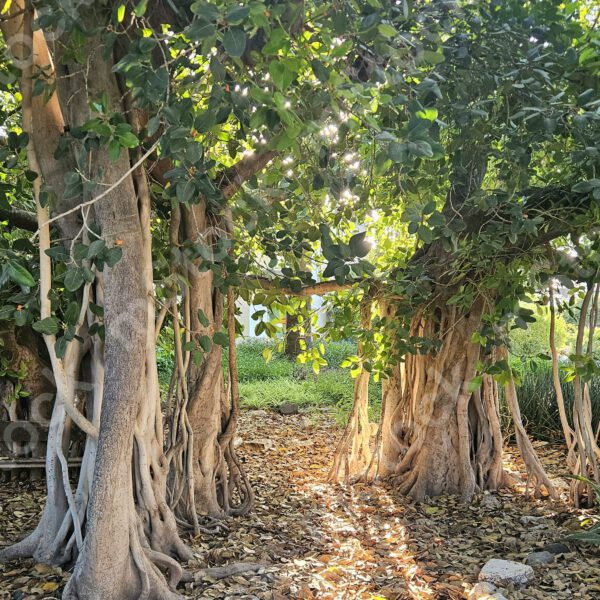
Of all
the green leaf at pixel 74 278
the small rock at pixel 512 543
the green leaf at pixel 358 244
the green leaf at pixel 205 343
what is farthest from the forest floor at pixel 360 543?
the green leaf at pixel 358 244

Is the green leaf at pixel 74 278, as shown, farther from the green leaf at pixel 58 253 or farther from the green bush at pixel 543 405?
the green bush at pixel 543 405

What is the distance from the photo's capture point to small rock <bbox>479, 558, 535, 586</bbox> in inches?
107

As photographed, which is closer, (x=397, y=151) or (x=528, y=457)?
(x=397, y=151)

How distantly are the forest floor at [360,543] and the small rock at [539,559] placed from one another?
49 mm

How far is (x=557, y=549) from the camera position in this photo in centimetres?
309

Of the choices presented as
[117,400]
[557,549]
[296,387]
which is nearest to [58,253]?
[117,400]

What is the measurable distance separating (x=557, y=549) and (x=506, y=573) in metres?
0.49

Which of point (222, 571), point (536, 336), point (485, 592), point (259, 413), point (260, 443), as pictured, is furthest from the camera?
point (536, 336)

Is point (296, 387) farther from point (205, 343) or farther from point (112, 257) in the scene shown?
point (112, 257)

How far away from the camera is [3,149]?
7.97 ft

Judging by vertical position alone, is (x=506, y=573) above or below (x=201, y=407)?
below

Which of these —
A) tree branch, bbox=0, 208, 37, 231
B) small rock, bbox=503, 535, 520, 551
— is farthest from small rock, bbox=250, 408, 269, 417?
small rock, bbox=503, 535, 520, 551

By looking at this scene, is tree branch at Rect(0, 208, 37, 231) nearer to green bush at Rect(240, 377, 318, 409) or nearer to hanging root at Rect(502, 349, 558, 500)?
hanging root at Rect(502, 349, 558, 500)

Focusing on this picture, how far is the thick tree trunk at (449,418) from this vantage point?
3.99 m
